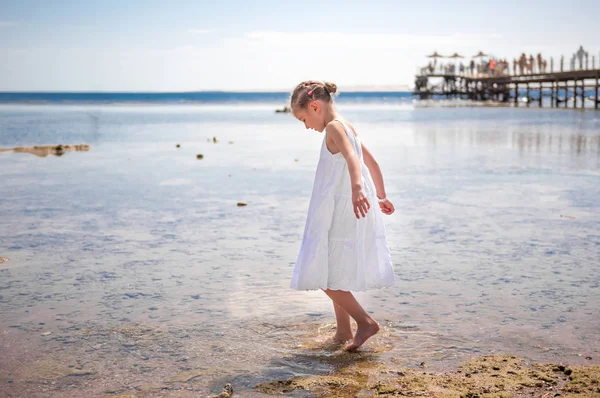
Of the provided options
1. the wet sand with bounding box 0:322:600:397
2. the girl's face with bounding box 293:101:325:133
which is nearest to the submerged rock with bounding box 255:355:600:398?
the wet sand with bounding box 0:322:600:397

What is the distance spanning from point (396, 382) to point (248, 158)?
13326 mm

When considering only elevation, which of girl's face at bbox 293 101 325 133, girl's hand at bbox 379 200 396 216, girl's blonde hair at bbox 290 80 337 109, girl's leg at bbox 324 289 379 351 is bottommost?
girl's leg at bbox 324 289 379 351

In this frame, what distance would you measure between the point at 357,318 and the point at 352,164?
0.94 metres

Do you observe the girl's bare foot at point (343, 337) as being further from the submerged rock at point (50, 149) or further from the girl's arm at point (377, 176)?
the submerged rock at point (50, 149)

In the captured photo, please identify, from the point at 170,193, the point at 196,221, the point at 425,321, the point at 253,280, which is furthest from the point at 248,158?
the point at 425,321

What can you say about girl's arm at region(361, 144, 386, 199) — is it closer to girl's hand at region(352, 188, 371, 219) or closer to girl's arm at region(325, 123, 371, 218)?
girl's arm at region(325, 123, 371, 218)

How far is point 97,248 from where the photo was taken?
663 centimetres

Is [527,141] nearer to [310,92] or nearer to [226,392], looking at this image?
[310,92]

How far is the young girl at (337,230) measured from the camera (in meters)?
3.92

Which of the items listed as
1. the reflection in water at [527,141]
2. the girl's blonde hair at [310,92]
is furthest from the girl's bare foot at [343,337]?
the reflection in water at [527,141]

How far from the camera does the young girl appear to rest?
3.92 metres

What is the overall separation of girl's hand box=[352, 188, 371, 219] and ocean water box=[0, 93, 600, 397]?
878mm

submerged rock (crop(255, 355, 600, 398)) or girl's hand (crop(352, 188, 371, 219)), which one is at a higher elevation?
girl's hand (crop(352, 188, 371, 219))

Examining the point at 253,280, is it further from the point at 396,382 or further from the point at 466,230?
the point at 466,230
